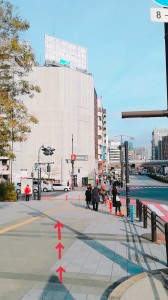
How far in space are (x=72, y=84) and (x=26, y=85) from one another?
2241 inches

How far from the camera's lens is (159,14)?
4.00 meters

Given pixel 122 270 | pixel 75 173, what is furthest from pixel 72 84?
pixel 122 270

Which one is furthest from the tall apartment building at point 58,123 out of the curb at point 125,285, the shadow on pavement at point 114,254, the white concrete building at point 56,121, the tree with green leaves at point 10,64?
the curb at point 125,285

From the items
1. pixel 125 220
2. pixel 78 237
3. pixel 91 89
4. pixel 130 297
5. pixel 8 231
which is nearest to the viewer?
pixel 130 297

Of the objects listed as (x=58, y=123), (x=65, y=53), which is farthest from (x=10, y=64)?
(x=65, y=53)

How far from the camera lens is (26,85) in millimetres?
15914

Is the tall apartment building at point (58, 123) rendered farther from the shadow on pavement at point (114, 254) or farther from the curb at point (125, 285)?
the curb at point (125, 285)

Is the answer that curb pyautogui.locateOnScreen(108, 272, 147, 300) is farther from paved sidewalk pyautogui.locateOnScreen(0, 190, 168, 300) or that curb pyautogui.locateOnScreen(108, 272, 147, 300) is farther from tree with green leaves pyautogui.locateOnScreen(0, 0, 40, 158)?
tree with green leaves pyautogui.locateOnScreen(0, 0, 40, 158)

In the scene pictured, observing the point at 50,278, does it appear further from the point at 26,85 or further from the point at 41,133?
the point at 41,133

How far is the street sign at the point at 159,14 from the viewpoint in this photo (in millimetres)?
3982

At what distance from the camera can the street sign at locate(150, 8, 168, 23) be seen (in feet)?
13.1

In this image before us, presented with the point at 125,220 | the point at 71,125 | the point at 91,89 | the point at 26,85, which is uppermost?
the point at 91,89

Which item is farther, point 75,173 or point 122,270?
point 75,173

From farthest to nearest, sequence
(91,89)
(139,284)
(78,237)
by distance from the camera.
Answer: (91,89), (78,237), (139,284)
